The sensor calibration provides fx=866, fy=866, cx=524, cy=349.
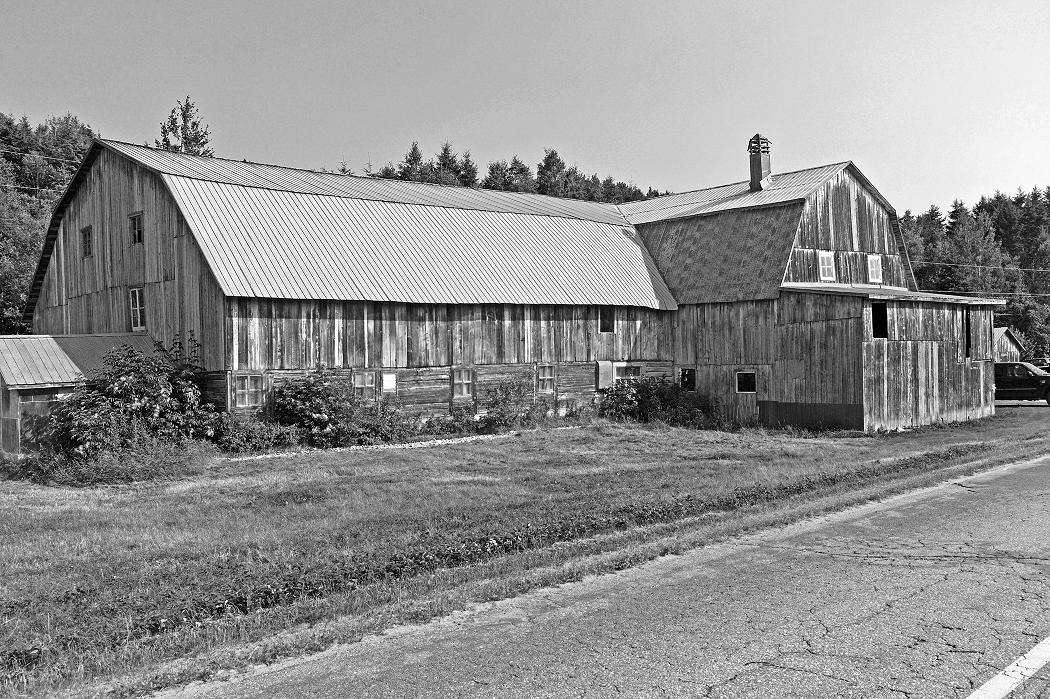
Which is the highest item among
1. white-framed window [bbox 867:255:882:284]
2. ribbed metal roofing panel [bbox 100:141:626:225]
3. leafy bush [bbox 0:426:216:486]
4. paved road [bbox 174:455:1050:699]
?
ribbed metal roofing panel [bbox 100:141:626:225]

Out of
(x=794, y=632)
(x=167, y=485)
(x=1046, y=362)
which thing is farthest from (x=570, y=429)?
(x=1046, y=362)

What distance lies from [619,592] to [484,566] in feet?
6.07

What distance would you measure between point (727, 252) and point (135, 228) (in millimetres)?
21444

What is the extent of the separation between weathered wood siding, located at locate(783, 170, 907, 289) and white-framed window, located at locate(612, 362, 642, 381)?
21.3 ft

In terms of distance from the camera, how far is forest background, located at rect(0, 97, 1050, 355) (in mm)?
60812

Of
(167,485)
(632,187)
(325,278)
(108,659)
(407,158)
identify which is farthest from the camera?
(632,187)

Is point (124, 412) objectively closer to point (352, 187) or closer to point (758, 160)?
point (352, 187)

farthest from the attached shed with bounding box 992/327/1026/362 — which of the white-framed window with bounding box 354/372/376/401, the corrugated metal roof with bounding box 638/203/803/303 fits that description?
the white-framed window with bounding box 354/372/376/401

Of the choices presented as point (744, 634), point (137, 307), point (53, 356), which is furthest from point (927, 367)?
point (53, 356)

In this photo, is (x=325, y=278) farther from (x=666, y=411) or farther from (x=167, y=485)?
(x=666, y=411)

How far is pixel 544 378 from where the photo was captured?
31.0m

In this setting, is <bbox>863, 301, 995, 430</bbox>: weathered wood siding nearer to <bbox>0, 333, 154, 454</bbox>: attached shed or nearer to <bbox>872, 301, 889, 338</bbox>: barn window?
<bbox>872, 301, 889, 338</bbox>: barn window

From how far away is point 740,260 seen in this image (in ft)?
110

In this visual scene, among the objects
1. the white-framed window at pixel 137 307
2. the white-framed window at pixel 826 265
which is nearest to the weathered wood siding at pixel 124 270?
the white-framed window at pixel 137 307
